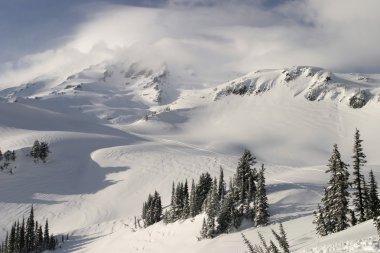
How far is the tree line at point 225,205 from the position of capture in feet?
215

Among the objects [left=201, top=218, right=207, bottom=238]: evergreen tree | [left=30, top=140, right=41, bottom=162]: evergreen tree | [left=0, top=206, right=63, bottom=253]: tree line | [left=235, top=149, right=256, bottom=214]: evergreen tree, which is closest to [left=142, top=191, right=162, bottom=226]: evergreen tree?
[left=0, top=206, right=63, bottom=253]: tree line

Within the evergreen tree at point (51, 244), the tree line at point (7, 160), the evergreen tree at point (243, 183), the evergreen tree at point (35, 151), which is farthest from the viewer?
the evergreen tree at point (35, 151)

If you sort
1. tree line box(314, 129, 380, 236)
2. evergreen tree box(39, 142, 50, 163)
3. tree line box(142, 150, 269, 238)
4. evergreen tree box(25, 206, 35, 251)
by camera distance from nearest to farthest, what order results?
tree line box(314, 129, 380, 236)
tree line box(142, 150, 269, 238)
evergreen tree box(25, 206, 35, 251)
evergreen tree box(39, 142, 50, 163)

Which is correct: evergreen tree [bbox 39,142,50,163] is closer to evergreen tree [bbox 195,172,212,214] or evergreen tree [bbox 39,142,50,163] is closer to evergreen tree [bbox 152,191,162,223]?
evergreen tree [bbox 152,191,162,223]

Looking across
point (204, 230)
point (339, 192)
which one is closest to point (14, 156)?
point (204, 230)

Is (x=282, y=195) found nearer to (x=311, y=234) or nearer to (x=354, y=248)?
(x=311, y=234)

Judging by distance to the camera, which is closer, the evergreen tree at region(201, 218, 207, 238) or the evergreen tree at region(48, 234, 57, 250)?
the evergreen tree at region(201, 218, 207, 238)

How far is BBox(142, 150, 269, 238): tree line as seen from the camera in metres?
65.6

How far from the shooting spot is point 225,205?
222 feet

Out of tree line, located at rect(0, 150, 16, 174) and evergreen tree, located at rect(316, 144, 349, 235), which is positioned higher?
tree line, located at rect(0, 150, 16, 174)

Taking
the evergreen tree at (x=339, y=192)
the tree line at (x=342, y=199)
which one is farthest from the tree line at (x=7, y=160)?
the evergreen tree at (x=339, y=192)

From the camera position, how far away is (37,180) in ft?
449

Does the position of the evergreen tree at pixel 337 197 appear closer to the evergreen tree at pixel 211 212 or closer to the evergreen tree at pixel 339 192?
the evergreen tree at pixel 339 192

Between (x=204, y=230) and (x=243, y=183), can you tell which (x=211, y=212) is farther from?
(x=243, y=183)
